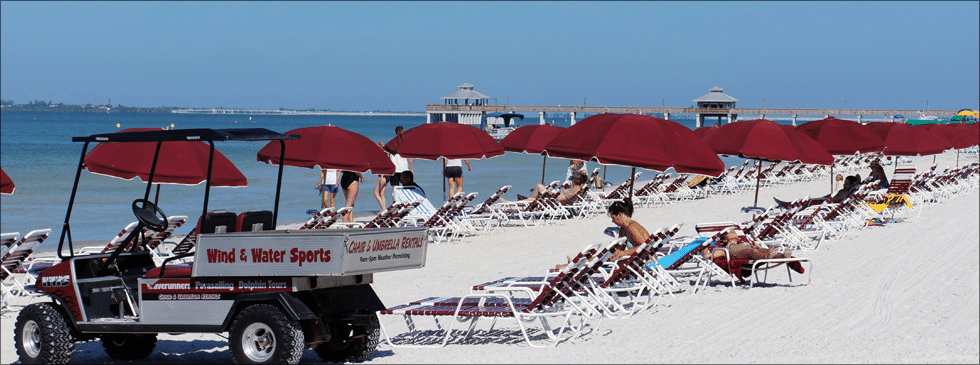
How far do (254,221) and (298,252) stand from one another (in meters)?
0.69

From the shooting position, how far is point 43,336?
4895 mm

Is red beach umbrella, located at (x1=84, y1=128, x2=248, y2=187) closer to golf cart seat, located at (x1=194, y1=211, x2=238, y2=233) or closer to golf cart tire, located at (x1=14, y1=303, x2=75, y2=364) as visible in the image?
A: golf cart tire, located at (x1=14, y1=303, x2=75, y2=364)

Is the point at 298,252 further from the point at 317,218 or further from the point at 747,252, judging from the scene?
the point at 317,218

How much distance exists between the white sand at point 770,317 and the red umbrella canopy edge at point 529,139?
16.9 feet

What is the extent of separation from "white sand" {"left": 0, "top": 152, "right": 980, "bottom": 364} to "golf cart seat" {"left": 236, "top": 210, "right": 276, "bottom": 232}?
2.69 feet

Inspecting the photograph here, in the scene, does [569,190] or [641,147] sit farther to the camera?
[569,190]

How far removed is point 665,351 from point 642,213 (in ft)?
33.8

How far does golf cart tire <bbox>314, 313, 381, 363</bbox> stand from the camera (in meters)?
4.95

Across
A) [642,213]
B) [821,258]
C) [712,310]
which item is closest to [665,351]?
[712,310]

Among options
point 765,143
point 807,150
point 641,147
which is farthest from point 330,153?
point 807,150

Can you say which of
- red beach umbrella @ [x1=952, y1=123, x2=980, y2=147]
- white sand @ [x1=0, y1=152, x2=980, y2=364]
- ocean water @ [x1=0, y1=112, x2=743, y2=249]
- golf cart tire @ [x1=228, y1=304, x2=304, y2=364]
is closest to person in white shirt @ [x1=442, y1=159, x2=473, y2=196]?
ocean water @ [x1=0, y1=112, x2=743, y2=249]

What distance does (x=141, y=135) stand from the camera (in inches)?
193

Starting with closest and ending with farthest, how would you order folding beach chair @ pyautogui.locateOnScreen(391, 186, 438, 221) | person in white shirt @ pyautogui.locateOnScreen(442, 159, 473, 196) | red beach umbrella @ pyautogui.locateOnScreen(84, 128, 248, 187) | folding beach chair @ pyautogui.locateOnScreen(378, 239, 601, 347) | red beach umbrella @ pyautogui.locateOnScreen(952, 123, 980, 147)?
folding beach chair @ pyautogui.locateOnScreen(378, 239, 601, 347) → red beach umbrella @ pyautogui.locateOnScreen(84, 128, 248, 187) → folding beach chair @ pyautogui.locateOnScreen(391, 186, 438, 221) → person in white shirt @ pyautogui.locateOnScreen(442, 159, 473, 196) → red beach umbrella @ pyautogui.locateOnScreen(952, 123, 980, 147)

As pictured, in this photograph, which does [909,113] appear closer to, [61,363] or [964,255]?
[964,255]
